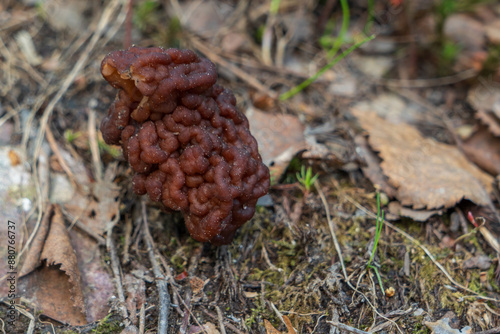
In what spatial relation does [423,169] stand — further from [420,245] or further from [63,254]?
[63,254]

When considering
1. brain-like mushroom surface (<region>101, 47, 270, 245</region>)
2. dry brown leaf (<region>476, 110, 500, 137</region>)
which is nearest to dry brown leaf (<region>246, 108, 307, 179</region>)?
brain-like mushroom surface (<region>101, 47, 270, 245</region>)

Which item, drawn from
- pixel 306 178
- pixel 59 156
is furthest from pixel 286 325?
pixel 59 156

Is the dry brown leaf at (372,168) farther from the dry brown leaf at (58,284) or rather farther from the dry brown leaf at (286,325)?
the dry brown leaf at (58,284)

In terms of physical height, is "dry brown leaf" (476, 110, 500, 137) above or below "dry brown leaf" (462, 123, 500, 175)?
above

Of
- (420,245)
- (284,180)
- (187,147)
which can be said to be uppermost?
(187,147)

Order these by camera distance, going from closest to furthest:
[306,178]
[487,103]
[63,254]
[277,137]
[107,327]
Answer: [107,327]
[63,254]
[306,178]
[277,137]
[487,103]

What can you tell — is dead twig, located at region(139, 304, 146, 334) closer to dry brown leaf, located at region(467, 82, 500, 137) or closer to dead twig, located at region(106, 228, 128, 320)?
dead twig, located at region(106, 228, 128, 320)
